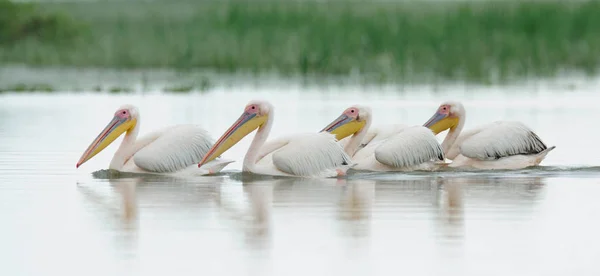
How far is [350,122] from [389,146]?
0.68m

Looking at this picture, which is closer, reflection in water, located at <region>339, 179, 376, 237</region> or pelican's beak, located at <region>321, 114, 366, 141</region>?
reflection in water, located at <region>339, 179, 376, 237</region>

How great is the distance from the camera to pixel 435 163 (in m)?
10.6

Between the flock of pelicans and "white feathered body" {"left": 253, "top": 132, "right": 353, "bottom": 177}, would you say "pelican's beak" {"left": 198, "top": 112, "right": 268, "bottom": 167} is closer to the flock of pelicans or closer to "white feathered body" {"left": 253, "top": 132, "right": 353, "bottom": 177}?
the flock of pelicans

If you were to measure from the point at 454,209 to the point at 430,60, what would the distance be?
1949cm

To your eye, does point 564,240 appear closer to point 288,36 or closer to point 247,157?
point 247,157

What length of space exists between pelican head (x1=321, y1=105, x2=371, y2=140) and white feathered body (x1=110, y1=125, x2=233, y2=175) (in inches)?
37.9

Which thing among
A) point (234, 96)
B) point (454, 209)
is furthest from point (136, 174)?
point (234, 96)

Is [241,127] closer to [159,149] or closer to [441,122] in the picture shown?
[159,149]

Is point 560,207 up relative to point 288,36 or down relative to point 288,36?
down

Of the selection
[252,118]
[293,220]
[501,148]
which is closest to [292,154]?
[252,118]

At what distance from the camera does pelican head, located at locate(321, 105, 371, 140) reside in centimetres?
1082

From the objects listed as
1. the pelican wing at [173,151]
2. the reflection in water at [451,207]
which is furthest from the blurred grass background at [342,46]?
the reflection in water at [451,207]

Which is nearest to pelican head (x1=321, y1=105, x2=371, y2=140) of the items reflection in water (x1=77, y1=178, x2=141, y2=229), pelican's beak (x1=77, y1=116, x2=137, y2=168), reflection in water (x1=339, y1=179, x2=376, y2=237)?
reflection in water (x1=339, y1=179, x2=376, y2=237)

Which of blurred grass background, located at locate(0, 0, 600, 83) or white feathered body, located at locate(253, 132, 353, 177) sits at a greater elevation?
blurred grass background, located at locate(0, 0, 600, 83)
